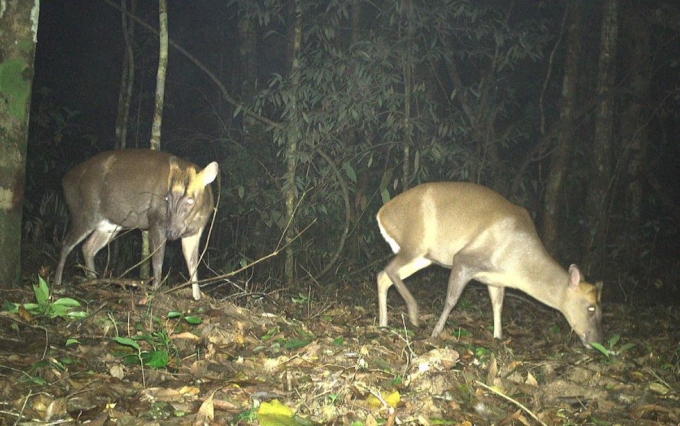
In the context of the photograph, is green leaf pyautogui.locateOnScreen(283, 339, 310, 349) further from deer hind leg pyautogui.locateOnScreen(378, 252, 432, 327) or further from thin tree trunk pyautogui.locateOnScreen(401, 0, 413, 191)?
thin tree trunk pyautogui.locateOnScreen(401, 0, 413, 191)

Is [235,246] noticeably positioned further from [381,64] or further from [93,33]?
[93,33]

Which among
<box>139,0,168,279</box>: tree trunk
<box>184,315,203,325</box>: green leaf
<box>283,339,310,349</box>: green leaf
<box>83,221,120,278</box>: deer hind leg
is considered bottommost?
<box>83,221,120,278</box>: deer hind leg

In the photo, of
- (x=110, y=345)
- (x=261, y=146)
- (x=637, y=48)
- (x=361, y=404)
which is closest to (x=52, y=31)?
(x=261, y=146)

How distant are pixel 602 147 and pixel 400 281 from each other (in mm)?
4237

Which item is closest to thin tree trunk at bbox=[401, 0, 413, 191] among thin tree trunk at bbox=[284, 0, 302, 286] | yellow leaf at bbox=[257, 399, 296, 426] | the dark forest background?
the dark forest background

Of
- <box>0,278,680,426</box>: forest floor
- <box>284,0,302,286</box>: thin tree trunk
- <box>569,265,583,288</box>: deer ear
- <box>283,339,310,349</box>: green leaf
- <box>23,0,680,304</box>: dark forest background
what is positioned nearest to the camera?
<box>0,278,680,426</box>: forest floor

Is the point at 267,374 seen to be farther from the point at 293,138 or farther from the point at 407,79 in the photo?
the point at 407,79

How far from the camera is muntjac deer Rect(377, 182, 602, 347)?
7.13m

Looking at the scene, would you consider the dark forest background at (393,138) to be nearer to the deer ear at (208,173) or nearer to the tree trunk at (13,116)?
the deer ear at (208,173)

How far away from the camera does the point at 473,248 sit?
729 centimetres

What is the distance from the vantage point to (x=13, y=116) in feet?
18.0

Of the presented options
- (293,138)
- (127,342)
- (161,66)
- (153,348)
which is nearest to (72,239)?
(161,66)

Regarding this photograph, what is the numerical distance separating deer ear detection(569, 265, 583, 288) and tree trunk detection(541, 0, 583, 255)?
2860 mm

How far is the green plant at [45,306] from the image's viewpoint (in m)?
4.86
